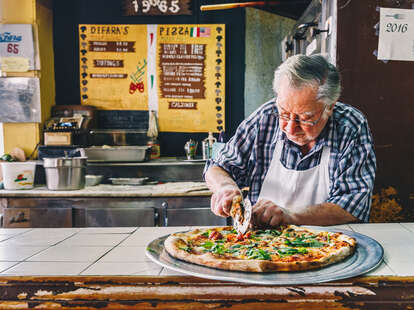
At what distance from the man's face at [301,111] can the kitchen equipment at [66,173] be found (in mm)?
2361

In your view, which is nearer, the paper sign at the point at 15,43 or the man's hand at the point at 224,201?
the man's hand at the point at 224,201

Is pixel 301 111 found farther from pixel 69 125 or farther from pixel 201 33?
pixel 201 33

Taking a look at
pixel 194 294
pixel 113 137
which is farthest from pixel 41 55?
pixel 194 294

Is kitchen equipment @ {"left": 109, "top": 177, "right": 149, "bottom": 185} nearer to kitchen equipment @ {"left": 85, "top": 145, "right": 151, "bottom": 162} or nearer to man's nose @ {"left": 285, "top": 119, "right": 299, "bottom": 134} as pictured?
kitchen equipment @ {"left": 85, "top": 145, "right": 151, "bottom": 162}

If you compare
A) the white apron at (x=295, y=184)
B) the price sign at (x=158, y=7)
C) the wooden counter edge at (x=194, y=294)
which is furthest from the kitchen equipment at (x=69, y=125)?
the wooden counter edge at (x=194, y=294)

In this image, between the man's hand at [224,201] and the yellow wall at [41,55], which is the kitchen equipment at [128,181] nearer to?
the yellow wall at [41,55]

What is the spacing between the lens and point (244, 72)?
496 centimetres

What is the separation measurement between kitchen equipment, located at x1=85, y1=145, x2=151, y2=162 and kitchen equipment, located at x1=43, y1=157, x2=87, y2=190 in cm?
45

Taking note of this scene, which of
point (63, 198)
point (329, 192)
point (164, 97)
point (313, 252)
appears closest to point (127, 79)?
point (164, 97)

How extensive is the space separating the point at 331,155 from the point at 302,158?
17cm

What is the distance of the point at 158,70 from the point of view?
4.92 metres

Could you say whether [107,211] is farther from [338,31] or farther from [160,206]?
[338,31]

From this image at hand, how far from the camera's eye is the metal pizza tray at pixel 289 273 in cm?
115

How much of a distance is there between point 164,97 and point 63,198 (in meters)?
1.90
